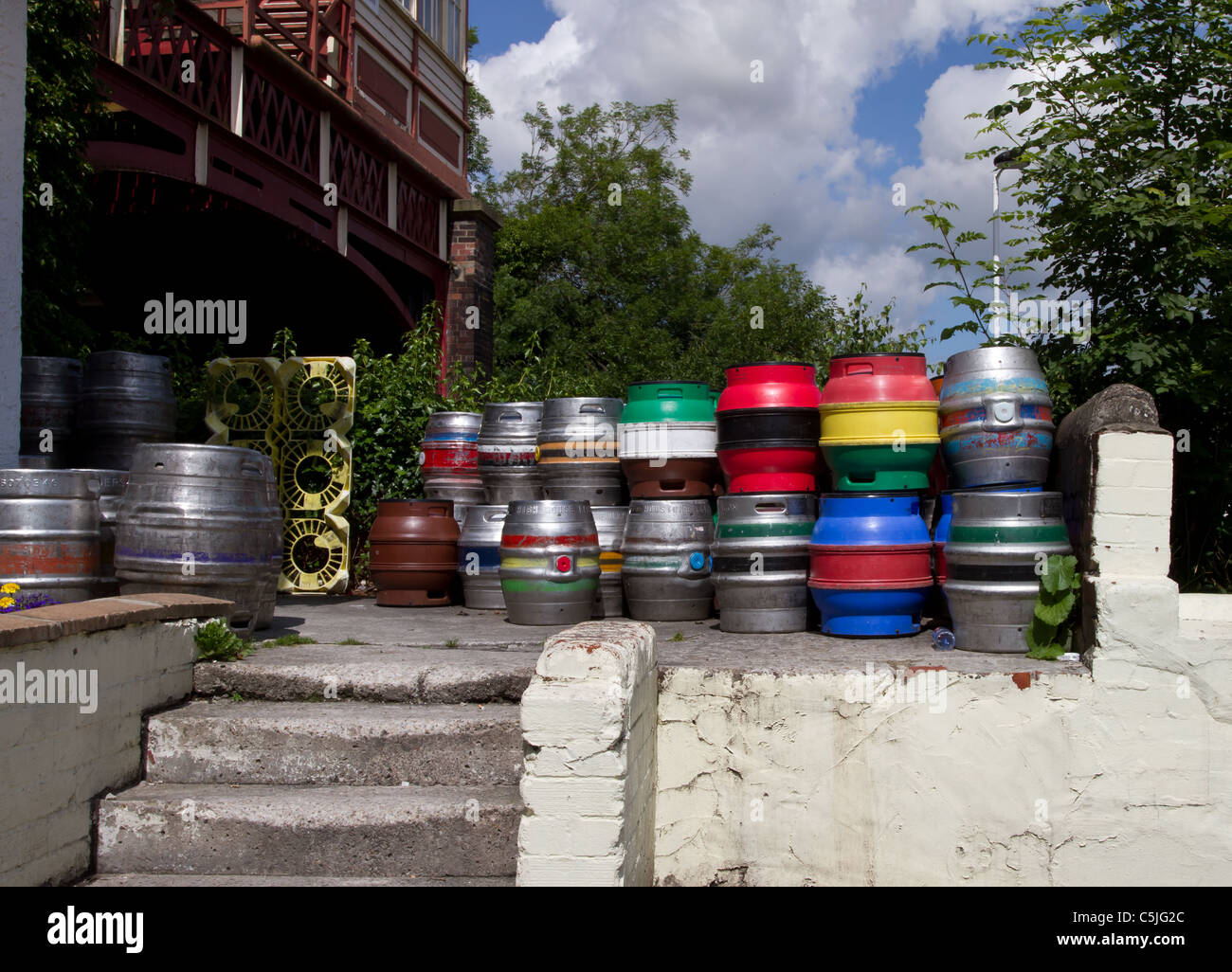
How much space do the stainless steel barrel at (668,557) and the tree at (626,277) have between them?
13.4m

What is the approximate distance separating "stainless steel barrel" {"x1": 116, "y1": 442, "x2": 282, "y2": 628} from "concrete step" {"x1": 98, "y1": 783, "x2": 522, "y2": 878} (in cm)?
136

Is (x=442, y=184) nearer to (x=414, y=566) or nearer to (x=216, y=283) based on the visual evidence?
(x=216, y=283)

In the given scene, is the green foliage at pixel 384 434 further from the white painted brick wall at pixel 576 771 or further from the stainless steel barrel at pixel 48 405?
the white painted brick wall at pixel 576 771

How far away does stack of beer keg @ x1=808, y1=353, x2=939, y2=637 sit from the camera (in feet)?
18.4

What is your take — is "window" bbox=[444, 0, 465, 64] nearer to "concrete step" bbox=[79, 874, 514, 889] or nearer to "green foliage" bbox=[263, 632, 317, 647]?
"green foliage" bbox=[263, 632, 317, 647]

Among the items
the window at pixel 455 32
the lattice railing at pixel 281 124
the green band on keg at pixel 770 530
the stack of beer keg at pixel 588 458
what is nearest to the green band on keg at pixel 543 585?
the stack of beer keg at pixel 588 458

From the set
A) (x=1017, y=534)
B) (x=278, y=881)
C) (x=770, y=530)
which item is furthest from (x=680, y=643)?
(x=278, y=881)

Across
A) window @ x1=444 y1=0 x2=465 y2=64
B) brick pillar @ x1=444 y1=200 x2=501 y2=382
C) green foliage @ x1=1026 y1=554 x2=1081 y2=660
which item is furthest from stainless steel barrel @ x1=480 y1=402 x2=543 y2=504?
window @ x1=444 y1=0 x2=465 y2=64

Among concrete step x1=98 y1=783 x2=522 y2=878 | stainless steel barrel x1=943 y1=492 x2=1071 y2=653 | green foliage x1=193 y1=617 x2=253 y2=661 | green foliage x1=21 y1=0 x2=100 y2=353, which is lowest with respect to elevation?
concrete step x1=98 y1=783 x2=522 y2=878

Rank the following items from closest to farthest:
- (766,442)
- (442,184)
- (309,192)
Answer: (766,442) → (309,192) → (442,184)

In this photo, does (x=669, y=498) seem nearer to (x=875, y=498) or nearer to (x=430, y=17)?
(x=875, y=498)

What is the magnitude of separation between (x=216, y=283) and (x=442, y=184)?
12.3 ft

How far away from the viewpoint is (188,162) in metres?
9.73
